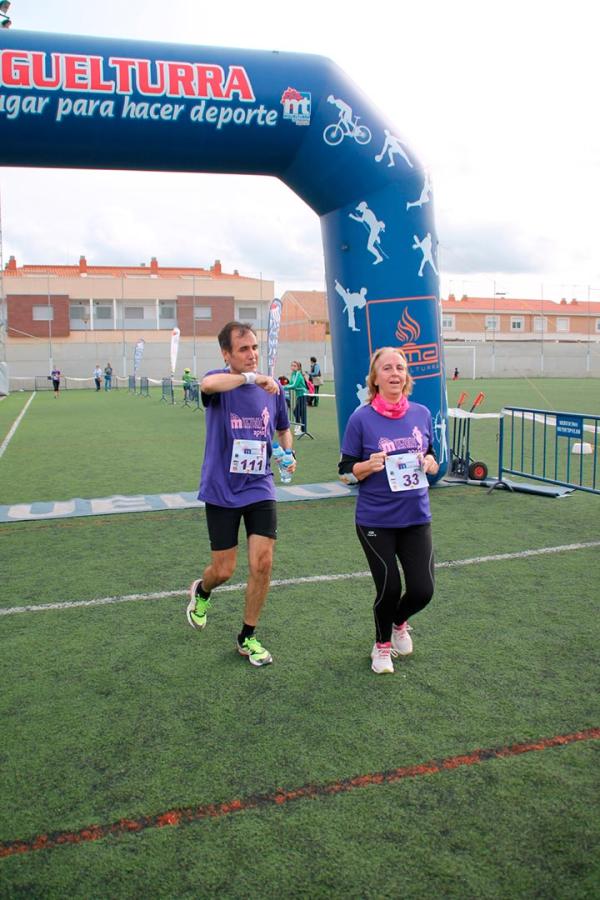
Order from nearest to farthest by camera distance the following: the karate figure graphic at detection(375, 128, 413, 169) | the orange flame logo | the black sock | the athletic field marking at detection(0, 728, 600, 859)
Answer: the athletic field marking at detection(0, 728, 600, 859), the black sock, the karate figure graphic at detection(375, 128, 413, 169), the orange flame logo

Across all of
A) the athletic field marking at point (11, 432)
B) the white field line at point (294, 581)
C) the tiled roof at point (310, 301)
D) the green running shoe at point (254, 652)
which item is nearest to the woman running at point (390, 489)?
the green running shoe at point (254, 652)

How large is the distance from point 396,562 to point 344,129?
648 cm

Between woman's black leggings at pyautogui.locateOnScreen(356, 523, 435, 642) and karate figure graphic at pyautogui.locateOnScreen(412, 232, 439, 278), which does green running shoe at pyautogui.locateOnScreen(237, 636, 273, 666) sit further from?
karate figure graphic at pyautogui.locateOnScreen(412, 232, 439, 278)

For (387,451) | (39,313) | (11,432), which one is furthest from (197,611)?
(39,313)

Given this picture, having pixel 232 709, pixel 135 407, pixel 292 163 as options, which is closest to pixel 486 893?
pixel 232 709

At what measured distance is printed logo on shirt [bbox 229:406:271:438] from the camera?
14.1ft

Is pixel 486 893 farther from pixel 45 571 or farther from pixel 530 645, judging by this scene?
pixel 45 571

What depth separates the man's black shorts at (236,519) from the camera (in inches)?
169

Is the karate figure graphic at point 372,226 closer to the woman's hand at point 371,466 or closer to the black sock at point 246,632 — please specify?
the woman's hand at point 371,466

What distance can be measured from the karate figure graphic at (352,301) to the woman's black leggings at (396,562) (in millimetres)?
5398

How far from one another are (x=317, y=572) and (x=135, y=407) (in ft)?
72.5

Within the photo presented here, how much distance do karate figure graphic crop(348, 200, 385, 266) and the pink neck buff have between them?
5.27 meters

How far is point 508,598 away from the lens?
17.7 feet

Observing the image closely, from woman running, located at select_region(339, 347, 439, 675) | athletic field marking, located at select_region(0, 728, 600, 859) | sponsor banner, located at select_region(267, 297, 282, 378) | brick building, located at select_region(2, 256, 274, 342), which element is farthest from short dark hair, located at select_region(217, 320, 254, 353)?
brick building, located at select_region(2, 256, 274, 342)
